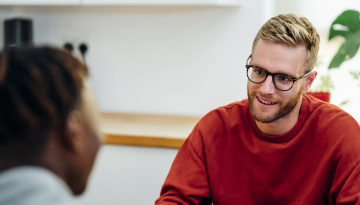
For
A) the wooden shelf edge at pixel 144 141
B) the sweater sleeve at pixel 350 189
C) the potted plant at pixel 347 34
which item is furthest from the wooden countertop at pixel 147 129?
the sweater sleeve at pixel 350 189

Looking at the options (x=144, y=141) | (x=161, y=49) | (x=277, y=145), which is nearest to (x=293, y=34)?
(x=277, y=145)

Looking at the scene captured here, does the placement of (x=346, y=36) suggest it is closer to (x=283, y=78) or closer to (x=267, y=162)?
(x=283, y=78)

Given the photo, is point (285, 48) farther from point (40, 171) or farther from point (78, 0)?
point (78, 0)

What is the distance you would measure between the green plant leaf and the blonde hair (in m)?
0.58

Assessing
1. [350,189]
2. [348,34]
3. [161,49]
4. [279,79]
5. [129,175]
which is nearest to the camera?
[350,189]

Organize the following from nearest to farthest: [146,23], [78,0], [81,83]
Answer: [81,83]
[78,0]
[146,23]

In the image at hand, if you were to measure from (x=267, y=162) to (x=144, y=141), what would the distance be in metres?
0.81

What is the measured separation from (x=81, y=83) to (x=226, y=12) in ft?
6.21

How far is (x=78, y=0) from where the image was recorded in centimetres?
252

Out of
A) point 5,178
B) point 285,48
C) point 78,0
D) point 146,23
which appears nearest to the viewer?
point 5,178

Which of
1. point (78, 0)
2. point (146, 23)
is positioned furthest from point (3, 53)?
point (146, 23)

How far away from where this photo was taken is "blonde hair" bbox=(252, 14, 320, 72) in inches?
60.9

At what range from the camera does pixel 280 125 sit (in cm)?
161

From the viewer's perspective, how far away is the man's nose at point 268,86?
155 cm
